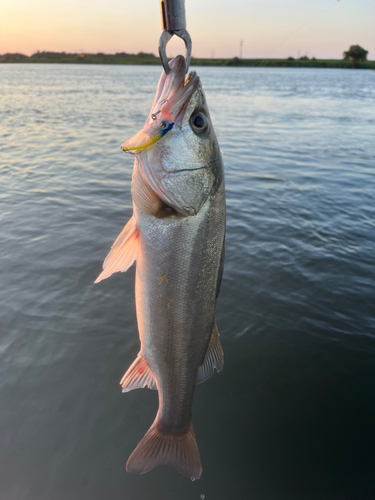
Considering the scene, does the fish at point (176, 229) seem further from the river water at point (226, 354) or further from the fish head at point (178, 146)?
the river water at point (226, 354)

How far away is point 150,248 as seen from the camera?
2279mm

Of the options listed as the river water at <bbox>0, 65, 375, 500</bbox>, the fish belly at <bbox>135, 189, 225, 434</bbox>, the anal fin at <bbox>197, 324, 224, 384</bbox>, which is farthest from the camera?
the river water at <bbox>0, 65, 375, 500</bbox>

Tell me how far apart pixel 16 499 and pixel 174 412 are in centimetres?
197

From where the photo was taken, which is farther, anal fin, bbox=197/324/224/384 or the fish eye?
anal fin, bbox=197/324/224/384

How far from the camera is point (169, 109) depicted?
7.03 feet

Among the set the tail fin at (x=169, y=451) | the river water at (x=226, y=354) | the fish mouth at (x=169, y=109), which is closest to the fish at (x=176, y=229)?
the fish mouth at (x=169, y=109)

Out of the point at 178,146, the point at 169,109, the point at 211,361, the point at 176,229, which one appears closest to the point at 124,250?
the point at 176,229

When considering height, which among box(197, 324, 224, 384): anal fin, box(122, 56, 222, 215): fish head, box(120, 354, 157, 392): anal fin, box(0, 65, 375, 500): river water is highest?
box(122, 56, 222, 215): fish head

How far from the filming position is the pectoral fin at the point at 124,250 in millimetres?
2326

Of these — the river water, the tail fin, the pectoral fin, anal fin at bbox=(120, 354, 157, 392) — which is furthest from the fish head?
the river water

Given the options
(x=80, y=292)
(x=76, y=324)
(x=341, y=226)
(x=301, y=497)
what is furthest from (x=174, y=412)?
(x=341, y=226)

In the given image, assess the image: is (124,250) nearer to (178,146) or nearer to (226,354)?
(178,146)

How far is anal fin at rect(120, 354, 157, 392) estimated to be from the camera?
2670 mm

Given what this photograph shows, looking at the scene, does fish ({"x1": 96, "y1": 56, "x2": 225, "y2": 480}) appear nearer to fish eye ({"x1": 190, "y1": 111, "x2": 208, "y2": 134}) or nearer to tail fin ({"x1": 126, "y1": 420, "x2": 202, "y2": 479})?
fish eye ({"x1": 190, "y1": 111, "x2": 208, "y2": 134})
